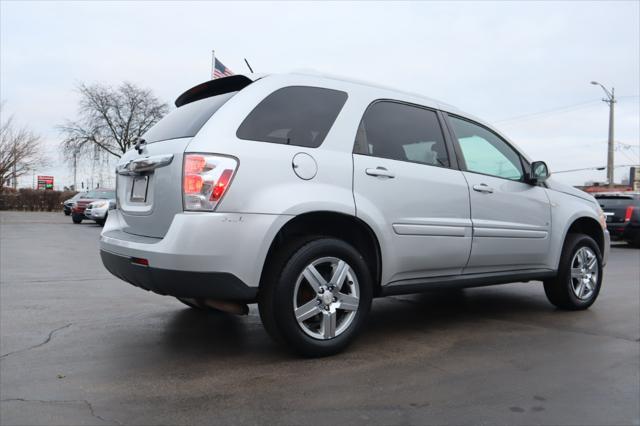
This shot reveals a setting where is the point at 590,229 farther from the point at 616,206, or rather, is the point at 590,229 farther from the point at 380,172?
the point at 616,206

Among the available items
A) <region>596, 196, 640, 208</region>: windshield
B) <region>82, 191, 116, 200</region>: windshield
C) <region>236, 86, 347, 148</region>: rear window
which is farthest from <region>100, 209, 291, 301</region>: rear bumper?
<region>82, 191, 116, 200</region>: windshield

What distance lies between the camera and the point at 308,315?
339cm

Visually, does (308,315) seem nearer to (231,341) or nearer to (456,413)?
(231,341)

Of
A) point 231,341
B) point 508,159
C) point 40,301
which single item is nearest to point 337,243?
point 231,341

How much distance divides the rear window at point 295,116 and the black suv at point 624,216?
14.0 metres

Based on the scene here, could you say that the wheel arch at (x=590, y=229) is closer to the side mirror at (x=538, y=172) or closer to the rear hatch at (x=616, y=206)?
the side mirror at (x=538, y=172)

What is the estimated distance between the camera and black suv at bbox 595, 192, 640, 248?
15.1 m

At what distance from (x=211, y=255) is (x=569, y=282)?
377 centimetres

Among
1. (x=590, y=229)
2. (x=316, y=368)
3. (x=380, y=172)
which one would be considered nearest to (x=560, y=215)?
(x=590, y=229)

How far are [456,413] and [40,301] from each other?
4.32m

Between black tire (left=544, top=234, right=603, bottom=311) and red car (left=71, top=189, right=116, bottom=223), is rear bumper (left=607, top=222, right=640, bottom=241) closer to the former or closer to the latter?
black tire (left=544, top=234, right=603, bottom=311)

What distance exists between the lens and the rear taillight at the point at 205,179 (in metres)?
3.13

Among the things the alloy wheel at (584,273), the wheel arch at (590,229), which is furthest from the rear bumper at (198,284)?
the wheel arch at (590,229)

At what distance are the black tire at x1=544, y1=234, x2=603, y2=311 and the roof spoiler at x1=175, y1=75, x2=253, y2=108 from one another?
3539 millimetres
